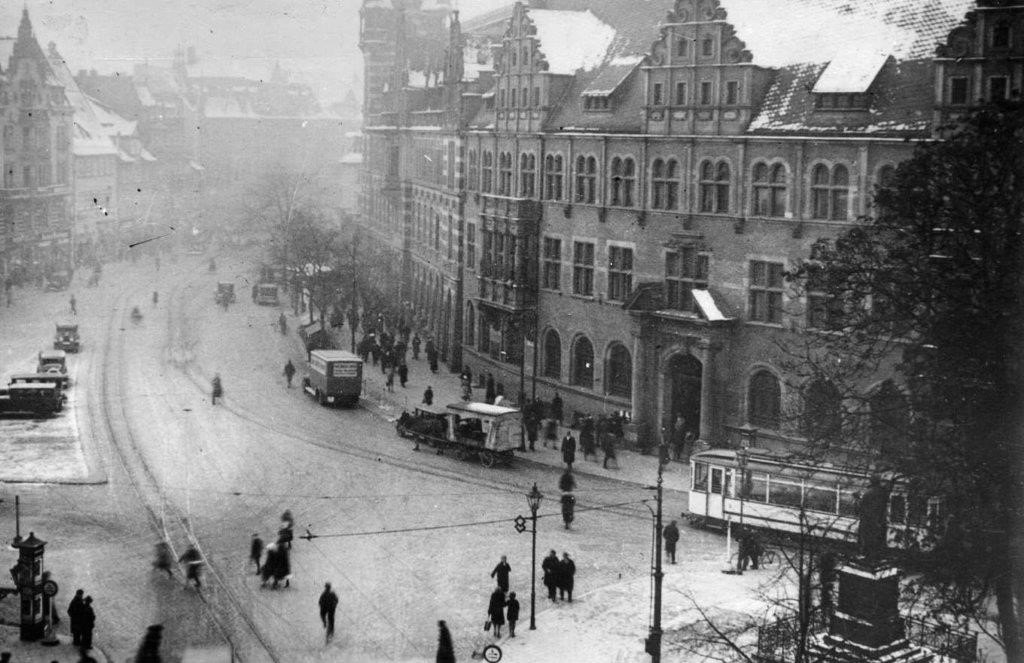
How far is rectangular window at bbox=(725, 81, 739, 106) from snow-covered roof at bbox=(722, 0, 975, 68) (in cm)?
170

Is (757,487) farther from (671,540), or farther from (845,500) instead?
(671,540)

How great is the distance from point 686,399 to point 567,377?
6801 mm

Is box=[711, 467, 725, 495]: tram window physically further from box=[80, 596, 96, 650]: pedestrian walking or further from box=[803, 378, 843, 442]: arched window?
box=[80, 596, 96, 650]: pedestrian walking

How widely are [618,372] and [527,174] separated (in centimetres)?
1002

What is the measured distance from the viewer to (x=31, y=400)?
2035 inches

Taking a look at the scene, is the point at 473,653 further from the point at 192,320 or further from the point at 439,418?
the point at 192,320

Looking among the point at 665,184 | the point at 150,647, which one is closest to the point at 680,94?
the point at 665,184

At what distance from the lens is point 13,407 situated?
51.9m

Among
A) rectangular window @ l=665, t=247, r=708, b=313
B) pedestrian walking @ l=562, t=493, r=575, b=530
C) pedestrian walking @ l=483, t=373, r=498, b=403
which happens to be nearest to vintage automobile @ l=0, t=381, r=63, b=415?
pedestrian walking @ l=483, t=373, r=498, b=403

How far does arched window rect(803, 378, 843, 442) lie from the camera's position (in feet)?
85.7

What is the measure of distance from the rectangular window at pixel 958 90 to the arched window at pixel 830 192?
4.01 meters

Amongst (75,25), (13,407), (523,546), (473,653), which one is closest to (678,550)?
(523,546)

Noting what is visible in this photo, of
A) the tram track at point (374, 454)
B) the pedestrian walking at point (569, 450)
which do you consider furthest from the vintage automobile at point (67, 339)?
the pedestrian walking at point (569, 450)

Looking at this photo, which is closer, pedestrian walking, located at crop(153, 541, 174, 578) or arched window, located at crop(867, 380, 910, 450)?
arched window, located at crop(867, 380, 910, 450)
